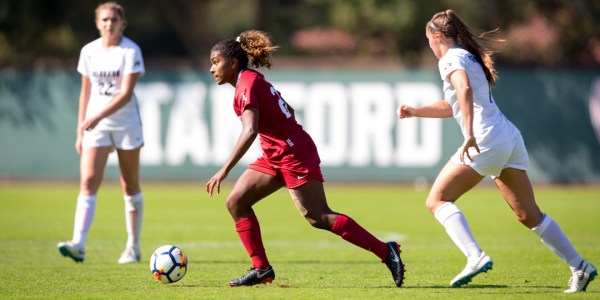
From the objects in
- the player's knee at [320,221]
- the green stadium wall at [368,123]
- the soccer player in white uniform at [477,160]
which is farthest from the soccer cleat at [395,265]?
the green stadium wall at [368,123]

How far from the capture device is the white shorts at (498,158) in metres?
7.81

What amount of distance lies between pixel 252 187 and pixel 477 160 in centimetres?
191

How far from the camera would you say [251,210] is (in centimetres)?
844

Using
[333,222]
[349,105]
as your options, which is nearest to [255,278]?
[333,222]

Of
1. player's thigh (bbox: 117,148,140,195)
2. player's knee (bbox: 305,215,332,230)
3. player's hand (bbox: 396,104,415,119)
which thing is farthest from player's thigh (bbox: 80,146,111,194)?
player's hand (bbox: 396,104,415,119)

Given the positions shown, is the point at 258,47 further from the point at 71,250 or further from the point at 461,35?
the point at 71,250

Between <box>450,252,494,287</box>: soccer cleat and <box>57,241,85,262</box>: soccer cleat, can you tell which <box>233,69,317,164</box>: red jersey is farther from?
<box>57,241,85,262</box>: soccer cleat

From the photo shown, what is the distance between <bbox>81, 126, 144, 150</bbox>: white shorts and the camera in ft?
34.3

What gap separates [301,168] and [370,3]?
800 inches

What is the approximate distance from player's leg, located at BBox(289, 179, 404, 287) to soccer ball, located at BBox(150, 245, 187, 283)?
121 cm

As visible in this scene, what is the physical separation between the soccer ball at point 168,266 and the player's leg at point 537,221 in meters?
2.84

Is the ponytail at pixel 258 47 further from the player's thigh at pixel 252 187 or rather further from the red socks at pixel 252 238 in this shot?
the red socks at pixel 252 238

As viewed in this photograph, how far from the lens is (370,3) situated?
91.6 ft

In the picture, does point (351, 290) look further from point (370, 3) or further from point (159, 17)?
point (159, 17)
